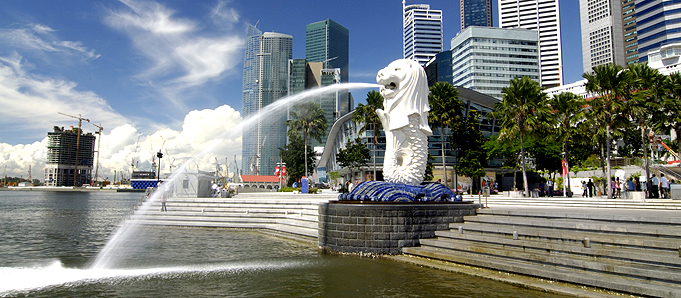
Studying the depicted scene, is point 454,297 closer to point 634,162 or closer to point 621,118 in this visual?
point 621,118

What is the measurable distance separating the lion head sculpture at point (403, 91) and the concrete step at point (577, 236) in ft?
16.5

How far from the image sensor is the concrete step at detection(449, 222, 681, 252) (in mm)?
8333

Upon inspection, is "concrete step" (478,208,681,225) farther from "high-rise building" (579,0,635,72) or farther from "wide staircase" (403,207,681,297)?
"high-rise building" (579,0,635,72)

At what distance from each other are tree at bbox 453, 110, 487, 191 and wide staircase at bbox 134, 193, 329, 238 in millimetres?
20895

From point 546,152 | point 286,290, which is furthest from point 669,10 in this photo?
point 286,290

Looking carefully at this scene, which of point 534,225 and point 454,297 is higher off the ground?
point 534,225

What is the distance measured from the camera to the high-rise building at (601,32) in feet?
493

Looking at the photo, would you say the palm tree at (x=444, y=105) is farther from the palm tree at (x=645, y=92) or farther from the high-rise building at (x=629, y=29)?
the high-rise building at (x=629, y=29)

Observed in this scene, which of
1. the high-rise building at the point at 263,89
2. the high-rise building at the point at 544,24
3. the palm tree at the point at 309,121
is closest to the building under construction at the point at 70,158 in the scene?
the high-rise building at the point at 263,89

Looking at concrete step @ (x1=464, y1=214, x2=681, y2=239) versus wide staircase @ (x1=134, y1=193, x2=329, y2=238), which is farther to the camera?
wide staircase @ (x1=134, y1=193, x2=329, y2=238)

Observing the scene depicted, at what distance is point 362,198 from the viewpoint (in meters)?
13.1

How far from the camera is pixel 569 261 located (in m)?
8.62

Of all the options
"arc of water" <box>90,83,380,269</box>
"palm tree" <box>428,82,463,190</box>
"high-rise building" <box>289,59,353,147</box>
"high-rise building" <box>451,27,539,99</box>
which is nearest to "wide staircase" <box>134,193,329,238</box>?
"arc of water" <box>90,83,380,269</box>

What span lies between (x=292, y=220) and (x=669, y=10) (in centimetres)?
12337
